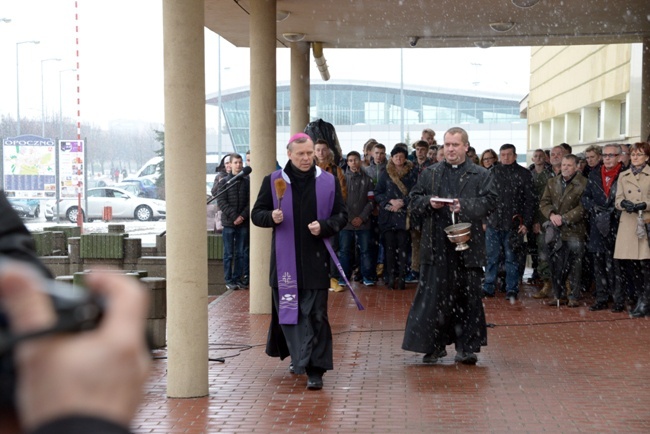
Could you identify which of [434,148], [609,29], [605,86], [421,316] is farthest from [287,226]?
[605,86]

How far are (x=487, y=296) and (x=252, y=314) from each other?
3678 mm

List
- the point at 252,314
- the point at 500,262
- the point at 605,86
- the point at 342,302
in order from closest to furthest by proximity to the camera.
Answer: the point at 252,314 < the point at 342,302 < the point at 500,262 < the point at 605,86

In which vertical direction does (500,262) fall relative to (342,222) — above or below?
below

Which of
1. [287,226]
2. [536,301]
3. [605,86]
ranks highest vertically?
[605,86]

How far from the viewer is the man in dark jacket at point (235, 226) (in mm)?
16172

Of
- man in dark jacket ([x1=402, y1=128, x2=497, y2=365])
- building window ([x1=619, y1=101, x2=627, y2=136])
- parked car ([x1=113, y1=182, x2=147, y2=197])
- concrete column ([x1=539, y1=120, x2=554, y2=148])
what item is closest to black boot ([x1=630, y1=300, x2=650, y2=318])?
man in dark jacket ([x1=402, y1=128, x2=497, y2=365])

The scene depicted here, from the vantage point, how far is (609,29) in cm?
1817

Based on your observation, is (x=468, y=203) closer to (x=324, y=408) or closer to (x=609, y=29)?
(x=324, y=408)

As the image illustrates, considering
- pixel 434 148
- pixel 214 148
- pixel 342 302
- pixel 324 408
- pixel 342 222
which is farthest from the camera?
pixel 214 148

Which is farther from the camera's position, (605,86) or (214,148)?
(214,148)

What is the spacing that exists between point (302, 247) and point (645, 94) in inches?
503

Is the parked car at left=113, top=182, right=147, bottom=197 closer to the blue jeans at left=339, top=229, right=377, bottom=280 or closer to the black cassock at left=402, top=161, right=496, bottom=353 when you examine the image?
the blue jeans at left=339, top=229, right=377, bottom=280

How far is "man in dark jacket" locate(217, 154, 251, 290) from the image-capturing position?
16172 millimetres

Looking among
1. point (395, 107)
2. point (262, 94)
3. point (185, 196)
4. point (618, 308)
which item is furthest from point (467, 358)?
point (395, 107)
